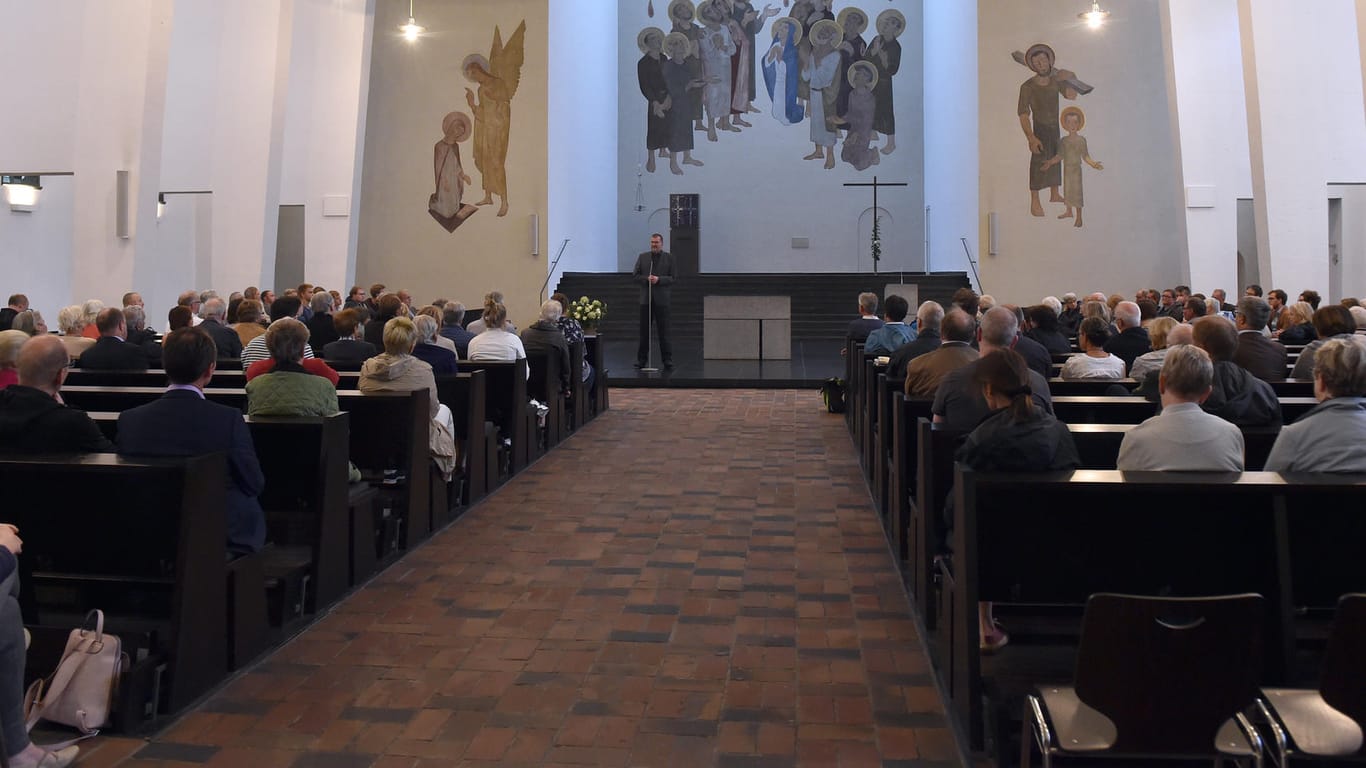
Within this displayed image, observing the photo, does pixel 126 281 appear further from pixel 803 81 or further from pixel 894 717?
pixel 803 81

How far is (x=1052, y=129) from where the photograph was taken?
16.3 m

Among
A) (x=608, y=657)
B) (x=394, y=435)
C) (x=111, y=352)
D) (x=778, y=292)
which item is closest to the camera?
(x=608, y=657)

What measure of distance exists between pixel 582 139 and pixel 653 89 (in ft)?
11.1

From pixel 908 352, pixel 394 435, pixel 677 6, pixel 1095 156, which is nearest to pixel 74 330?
pixel 394 435

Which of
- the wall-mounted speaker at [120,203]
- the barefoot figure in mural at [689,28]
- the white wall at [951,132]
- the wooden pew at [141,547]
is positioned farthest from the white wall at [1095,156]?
the wooden pew at [141,547]

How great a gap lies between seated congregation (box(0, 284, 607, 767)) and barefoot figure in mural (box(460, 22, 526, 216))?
10324 millimetres

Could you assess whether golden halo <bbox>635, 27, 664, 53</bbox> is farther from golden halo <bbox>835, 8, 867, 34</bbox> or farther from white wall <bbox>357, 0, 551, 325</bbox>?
white wall <bbox>357, 0, 551, 325</bbox>

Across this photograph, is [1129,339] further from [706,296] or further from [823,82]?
[823,82]

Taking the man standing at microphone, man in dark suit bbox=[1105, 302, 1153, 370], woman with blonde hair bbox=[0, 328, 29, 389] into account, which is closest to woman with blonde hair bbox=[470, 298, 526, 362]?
woman with blonde hair bbox=[0, 328, 29, 389]

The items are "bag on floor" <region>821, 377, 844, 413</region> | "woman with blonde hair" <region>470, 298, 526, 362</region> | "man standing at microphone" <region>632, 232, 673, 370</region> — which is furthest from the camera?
"man standing at microphone" <region>632, 232, 673, 370</region>

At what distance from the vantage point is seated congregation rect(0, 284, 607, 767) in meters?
3.53

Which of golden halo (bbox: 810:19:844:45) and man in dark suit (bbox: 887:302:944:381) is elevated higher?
golden halo (bbox: 810:19:844:45)

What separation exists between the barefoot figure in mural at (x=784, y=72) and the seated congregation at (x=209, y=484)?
16046 millimetres

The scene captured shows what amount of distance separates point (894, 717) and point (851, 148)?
19608mm
